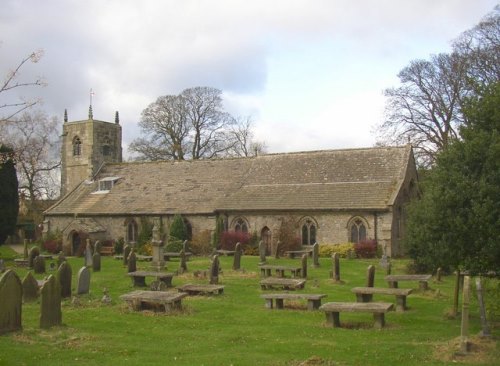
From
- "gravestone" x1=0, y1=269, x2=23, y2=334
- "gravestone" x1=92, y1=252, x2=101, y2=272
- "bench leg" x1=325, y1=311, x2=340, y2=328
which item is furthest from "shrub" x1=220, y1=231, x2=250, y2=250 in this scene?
"gravestone" x1=0, y1=269, x2=23, y2=334

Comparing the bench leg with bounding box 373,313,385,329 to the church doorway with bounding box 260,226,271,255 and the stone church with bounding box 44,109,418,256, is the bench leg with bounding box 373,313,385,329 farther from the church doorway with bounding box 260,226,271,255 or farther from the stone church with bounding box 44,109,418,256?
the church doorway with bounding box 260,226,271,255

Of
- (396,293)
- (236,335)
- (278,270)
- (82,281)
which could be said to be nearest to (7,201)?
(82,281)

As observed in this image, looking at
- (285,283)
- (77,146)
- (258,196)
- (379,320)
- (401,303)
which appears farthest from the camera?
(77,146)

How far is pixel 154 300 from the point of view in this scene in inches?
623

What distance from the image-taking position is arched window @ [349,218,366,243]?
33.3 m

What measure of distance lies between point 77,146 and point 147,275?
98.5 ft

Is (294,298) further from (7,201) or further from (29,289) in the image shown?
(7,201)

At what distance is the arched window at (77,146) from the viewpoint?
47531mm

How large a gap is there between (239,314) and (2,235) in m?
22.6

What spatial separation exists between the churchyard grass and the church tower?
2869 centimetres

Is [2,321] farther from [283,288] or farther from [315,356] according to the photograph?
[283,288]

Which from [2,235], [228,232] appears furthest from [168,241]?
[2,235]

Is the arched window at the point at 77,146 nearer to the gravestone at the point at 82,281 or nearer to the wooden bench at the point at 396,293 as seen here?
the gravestone at the point at 82,281

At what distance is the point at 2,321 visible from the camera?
12391 mm
